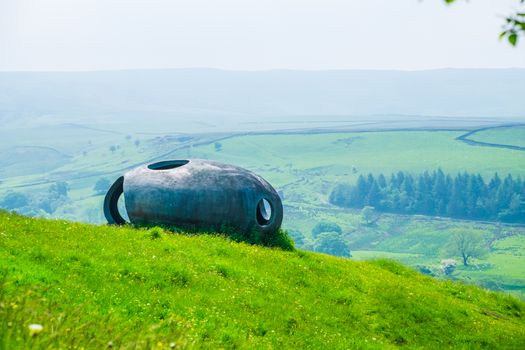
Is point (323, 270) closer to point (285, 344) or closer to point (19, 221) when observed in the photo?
point (285, 344)

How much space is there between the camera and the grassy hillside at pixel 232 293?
15.4 metres

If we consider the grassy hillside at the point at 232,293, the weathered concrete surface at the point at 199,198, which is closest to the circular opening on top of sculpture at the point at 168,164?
the weathered concrete surface at the point at 199,198

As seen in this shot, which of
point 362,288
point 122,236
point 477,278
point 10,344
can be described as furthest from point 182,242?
point 477,278

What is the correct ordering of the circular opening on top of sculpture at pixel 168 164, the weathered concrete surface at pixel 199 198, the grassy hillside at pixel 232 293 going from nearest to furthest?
1. the grassy hillside at pixel 232 293
2. the weathered concrete surface at pixel 199 198
3. the circular opening on top of sculpture at pixel 168 164

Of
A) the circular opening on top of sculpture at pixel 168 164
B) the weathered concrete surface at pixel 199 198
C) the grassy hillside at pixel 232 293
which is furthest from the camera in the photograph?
the circular opening on top of sculpture at pixel 168 164

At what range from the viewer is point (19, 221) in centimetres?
2272

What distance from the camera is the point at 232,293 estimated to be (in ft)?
63.9

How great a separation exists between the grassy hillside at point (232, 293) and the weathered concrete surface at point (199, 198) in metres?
3.11

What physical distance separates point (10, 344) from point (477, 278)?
7519 inches

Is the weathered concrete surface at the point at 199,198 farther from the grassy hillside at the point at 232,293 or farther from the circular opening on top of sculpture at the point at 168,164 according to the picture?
the grassy hillside at the point at 232,293

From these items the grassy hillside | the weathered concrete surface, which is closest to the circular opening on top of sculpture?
the weathered concrete surface

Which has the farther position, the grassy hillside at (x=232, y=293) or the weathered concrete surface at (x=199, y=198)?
the weathered concrete surface at (x=199, y=198)

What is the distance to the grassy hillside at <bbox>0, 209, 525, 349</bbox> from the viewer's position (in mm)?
15438

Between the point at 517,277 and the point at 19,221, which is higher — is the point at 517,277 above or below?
below
